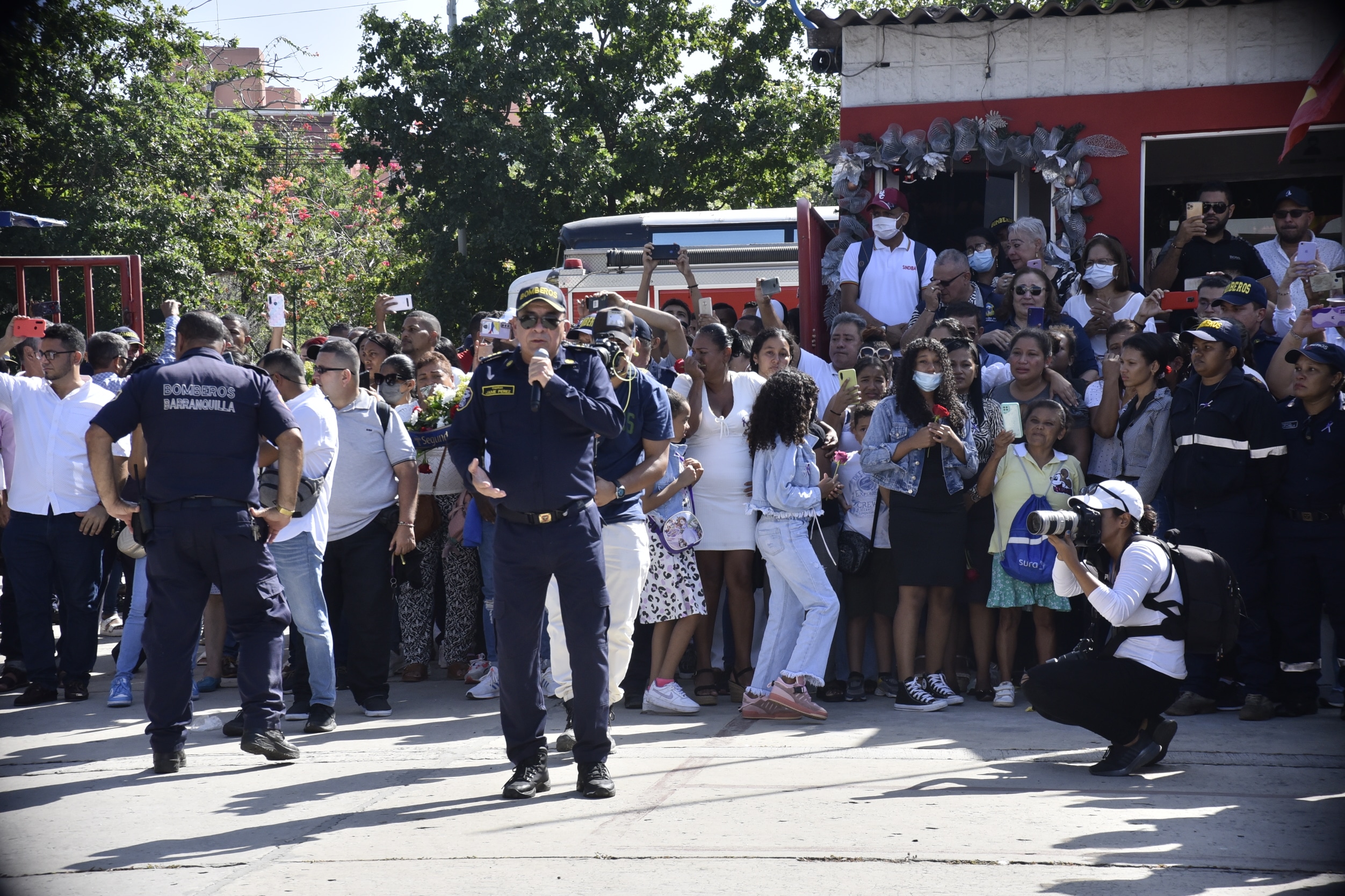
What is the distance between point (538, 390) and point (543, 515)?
52cm

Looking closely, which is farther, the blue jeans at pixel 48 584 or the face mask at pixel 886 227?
the face mask at pixel 886 227

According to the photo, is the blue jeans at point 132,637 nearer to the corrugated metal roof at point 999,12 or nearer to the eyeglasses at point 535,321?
the eyeglasses at point 535,321

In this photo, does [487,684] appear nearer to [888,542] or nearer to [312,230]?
[888,542]

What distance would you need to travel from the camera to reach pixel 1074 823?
4.74 metres

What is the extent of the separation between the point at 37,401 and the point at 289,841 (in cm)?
410

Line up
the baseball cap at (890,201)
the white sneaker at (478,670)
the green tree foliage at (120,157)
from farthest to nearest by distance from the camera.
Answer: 1. the green tree foliage at (120,157)
2. the baseball cap at (890,201)
3. the white sneaker at (478,670)

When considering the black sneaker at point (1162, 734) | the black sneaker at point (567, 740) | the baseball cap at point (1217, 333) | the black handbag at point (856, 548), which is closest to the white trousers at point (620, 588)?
the black sneaker at point (567, 740)

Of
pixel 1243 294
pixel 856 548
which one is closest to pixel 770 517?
pixel 856 548

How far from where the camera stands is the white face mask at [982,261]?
31.8 feet

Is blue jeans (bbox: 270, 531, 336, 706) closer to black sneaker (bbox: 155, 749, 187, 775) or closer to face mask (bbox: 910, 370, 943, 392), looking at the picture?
black sneaker (bbox: 155, 749, 187, 775)

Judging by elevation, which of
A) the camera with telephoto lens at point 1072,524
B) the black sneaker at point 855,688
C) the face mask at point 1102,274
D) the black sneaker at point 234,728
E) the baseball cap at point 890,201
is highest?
the baseball cap at point 890,201

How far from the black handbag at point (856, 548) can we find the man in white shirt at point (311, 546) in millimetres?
2917

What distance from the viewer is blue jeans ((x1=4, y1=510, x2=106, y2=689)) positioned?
7.39m

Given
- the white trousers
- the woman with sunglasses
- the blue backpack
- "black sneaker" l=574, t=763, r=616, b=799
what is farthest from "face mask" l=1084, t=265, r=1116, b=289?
"black sneaker" l=574, t=763, r=616, b=799
